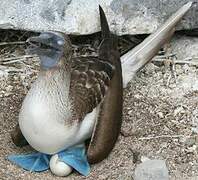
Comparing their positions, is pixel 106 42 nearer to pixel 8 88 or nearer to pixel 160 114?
pixel 160 114

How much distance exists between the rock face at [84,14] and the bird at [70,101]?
0.45 m

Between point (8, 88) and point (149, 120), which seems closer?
point (149, 120)

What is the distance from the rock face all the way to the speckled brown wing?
594mm

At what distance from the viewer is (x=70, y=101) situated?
5109 mm

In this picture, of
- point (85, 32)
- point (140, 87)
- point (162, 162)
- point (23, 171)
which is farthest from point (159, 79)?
point (23, 171)

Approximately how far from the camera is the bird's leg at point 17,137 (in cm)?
539

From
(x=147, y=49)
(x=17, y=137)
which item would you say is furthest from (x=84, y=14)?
(x=17, y=137)

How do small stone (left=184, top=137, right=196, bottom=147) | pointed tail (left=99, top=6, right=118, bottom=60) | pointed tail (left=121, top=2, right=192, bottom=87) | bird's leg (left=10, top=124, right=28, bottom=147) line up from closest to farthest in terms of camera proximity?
bird's leg (left=10, top=124, right=28, bottom=147), small stone (left=184, top=137, right=196, bottom=147), pointed tail (left=99, top=6, right=118, bottom=60), pointed tail (left=121, top=2, right=192, bottom=87)

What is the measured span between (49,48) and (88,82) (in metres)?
0.49

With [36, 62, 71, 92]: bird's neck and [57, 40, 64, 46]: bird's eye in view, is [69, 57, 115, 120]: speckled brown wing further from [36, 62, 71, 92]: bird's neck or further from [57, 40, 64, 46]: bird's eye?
[57, 40, 64, 46]: bird's eye

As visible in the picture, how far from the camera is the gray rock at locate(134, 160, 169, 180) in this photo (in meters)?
5.03

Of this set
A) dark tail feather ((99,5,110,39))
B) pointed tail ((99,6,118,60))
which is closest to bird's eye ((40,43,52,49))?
pointed tail ((99,6,118,60))

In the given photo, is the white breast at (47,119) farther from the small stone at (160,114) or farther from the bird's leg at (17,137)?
the small stone at (160,114)

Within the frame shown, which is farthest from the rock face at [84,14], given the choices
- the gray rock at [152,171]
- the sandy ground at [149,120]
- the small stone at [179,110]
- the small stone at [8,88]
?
the gray rock at [152,171]
